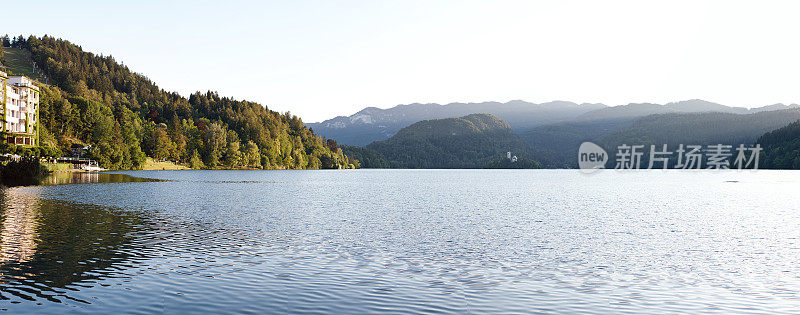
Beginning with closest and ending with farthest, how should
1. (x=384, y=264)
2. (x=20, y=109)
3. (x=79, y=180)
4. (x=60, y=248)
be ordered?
(x=384, y=264), (x=60, y=248), (x=79, y=180), (x=20, y=109)

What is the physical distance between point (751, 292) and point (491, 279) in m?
8.44

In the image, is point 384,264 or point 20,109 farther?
point 20,109

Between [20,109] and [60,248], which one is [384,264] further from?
[20,109]

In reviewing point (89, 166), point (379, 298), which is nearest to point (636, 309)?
point (379, 298)

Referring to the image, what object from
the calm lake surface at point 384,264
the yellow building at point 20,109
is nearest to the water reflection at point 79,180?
the yellow building at point 20,109

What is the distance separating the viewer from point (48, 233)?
29.3m

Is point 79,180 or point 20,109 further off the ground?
point 20,109

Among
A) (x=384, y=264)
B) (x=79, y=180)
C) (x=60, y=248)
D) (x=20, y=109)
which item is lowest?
(x=384, y=264)

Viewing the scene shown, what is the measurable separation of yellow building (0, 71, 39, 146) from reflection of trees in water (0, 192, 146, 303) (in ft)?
388

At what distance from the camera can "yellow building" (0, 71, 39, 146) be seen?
139 metres

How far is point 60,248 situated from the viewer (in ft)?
80.9

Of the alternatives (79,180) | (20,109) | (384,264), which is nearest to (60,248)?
(384,264)

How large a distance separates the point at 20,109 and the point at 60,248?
154281 mm

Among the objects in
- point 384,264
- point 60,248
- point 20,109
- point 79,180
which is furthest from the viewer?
point 20,109
